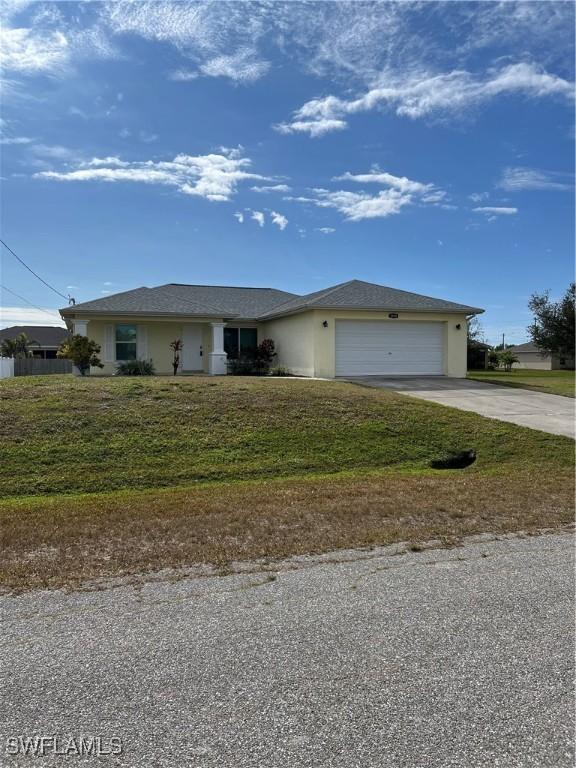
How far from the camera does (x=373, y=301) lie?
63.2 ft

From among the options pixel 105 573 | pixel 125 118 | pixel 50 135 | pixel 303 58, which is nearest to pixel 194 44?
pixel 303 58

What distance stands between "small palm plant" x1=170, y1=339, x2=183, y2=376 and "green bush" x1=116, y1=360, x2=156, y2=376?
910 millimetres

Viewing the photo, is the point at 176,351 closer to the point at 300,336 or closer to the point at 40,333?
the point at 300,336

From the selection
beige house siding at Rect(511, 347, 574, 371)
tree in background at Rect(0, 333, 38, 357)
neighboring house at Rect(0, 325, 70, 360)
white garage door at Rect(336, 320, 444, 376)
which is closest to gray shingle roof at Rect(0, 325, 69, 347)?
neighboring house at Rect(0, 325, 70, 360)

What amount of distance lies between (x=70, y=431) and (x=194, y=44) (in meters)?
7.59

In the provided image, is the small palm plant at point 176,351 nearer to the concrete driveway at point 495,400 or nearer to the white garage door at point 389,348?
the white garage door at point 389,348

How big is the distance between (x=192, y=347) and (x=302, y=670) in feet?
64.9

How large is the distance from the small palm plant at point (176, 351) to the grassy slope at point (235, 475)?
688 centimetres

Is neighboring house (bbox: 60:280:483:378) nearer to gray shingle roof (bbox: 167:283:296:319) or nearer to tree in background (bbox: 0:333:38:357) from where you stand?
gray shingle roof (bbox: 167:283:296:319)

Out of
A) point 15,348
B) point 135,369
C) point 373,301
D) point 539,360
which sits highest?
point 373,301

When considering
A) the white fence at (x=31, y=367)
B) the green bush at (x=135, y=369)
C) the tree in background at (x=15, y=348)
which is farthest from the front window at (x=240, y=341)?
the tree in background at (x=15, y=348)

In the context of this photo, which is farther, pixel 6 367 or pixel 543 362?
pixel 543 362

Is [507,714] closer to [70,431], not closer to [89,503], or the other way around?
[89,503]

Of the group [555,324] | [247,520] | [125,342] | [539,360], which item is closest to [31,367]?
[125,342]
